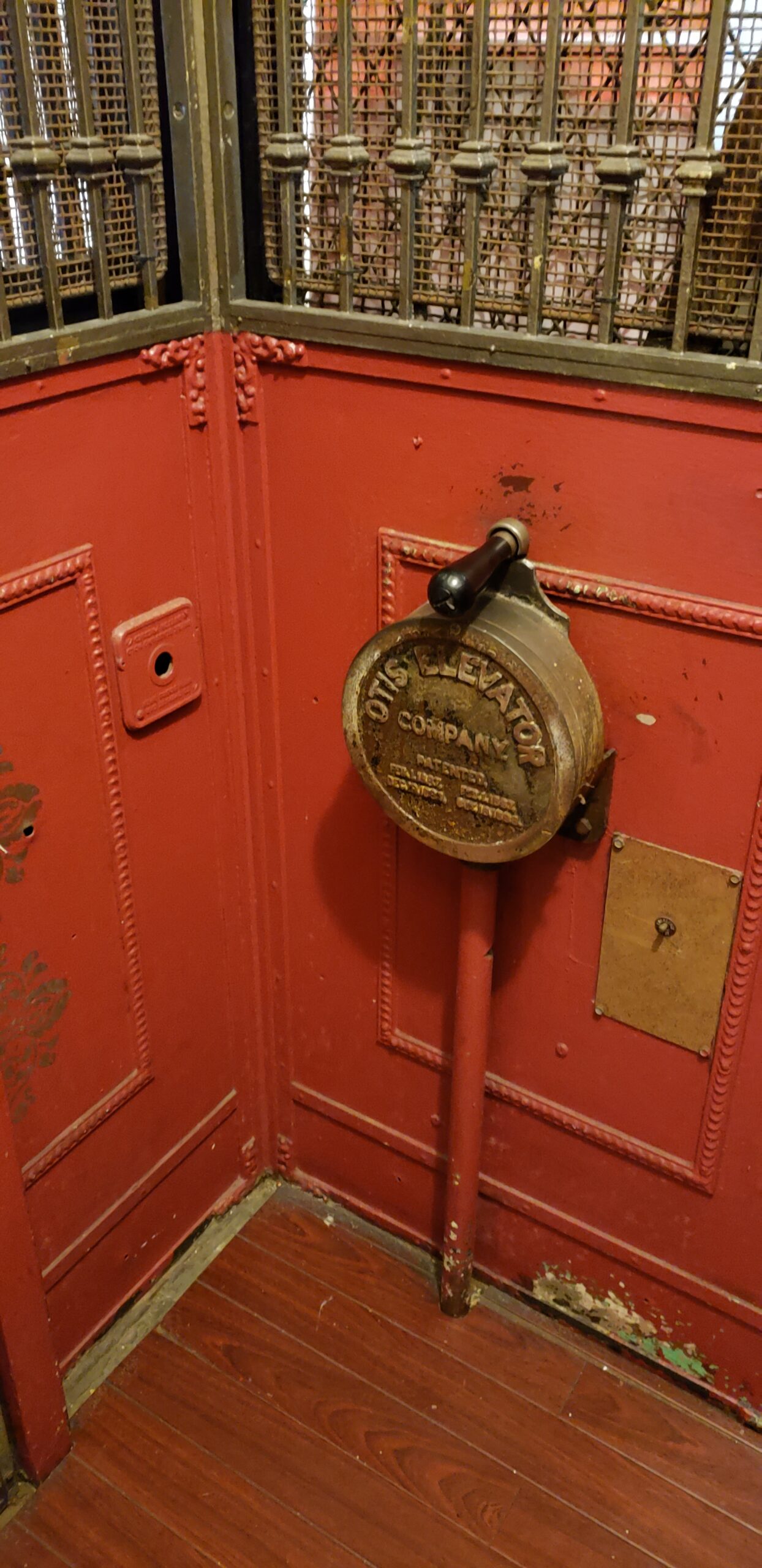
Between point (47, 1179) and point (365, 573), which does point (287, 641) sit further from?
point (47, 1179)

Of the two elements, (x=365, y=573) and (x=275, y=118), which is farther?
(x=365, y=573)

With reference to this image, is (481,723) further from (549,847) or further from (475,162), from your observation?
(475,162)

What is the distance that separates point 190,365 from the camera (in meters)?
1.70

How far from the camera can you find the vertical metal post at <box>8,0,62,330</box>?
1363mm

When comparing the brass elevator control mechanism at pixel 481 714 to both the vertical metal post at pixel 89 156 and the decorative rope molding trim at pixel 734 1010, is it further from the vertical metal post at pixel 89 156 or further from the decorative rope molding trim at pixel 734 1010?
the vertical metal post at pixel 89 156

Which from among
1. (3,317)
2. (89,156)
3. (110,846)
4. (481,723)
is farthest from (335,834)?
(89,156)

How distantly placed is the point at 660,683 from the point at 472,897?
43 cm

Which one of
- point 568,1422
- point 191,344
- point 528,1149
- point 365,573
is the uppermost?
point 191,344

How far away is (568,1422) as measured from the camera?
1960 millimetres

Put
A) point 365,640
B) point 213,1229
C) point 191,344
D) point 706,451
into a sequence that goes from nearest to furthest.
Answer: point 706,451 < point 191,344 < point 365,640 < point 213,1229

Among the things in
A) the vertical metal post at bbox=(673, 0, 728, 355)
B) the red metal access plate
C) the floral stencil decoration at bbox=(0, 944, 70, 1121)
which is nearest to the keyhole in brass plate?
the red metal access plate

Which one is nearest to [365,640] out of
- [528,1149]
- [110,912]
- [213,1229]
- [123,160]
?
[110,912]

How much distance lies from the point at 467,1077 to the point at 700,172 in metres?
1.32

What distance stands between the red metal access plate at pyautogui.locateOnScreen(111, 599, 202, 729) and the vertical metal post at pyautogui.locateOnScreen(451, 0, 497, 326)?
604 millimetres
